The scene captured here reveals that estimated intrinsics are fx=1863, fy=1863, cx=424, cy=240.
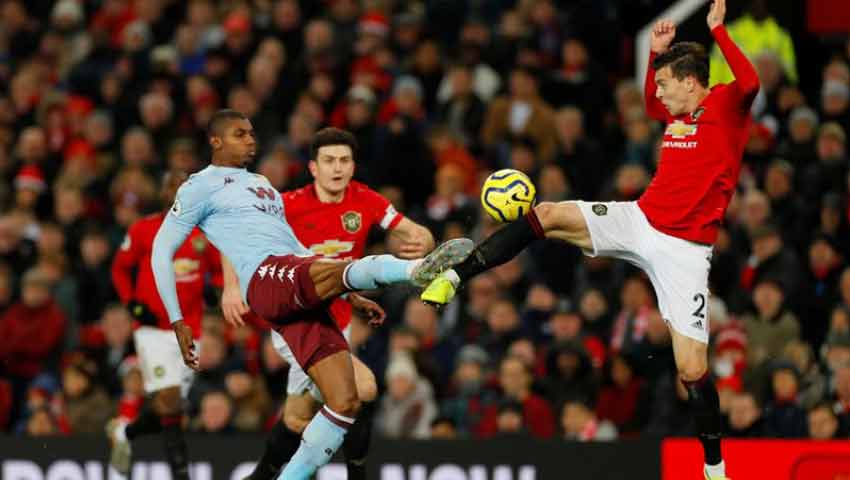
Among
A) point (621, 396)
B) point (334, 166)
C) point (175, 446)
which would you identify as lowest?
point (621, 396)

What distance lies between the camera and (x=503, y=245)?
10.5m

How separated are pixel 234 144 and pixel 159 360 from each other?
Result: 102 inches

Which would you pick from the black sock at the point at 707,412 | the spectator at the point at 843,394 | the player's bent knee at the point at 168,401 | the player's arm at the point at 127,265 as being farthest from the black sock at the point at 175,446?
the spectator at the point at 843,394

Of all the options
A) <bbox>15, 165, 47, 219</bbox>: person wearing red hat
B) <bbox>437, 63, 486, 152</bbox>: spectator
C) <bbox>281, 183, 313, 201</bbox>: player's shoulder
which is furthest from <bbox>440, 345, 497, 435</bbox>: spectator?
<bbox>15, 165, 47, 219</bbox>: person wearing red hat

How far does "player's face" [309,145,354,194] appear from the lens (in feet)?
38.2

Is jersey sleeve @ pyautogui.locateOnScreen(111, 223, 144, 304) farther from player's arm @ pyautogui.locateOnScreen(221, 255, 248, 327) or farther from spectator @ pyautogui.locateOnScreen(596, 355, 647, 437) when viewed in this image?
spectator @ pyautogui.locateOnScreen(596, 355, 647, 437)

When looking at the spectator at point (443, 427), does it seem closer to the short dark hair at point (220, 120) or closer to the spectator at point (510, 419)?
the spectator at point (510, 419)

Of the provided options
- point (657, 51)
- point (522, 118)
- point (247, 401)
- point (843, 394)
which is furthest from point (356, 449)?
point (522, 118)

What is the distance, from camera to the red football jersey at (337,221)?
11742 millimetres

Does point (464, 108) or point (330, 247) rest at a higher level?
point (464, 108)

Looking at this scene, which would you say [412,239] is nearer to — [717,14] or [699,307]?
[699,307]

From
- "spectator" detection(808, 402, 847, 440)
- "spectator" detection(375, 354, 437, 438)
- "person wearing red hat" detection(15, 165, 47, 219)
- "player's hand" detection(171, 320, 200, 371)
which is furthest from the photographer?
"person wearing red hat" detection(15, 165, 47, 219)

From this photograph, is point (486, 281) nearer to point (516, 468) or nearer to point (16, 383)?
point (516, 468)

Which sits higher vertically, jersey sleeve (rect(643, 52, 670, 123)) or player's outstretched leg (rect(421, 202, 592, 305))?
jersey sleeve (rect(643, 52, 670, 123))
